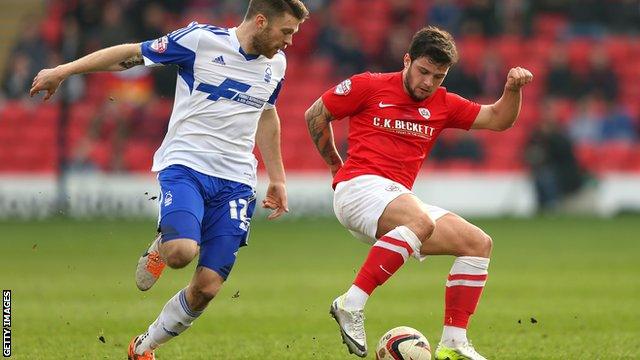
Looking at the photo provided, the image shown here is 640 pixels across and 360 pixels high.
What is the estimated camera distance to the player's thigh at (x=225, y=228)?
7707 millimetres

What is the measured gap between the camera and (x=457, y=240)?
26.5 ft

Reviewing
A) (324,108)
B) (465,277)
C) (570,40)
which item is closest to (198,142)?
(324,108)

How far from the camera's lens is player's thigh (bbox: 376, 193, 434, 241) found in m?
7.93

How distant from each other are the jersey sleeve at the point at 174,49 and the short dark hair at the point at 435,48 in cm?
148

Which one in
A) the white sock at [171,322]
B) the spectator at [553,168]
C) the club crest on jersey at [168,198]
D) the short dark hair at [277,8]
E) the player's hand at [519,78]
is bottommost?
the spectator at [553,168]

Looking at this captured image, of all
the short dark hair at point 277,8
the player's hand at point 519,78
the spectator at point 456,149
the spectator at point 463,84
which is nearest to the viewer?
the short dark hair at point 277,8

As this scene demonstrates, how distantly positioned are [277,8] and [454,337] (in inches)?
95.0

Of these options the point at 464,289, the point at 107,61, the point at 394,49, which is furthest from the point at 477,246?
the point at 394,49

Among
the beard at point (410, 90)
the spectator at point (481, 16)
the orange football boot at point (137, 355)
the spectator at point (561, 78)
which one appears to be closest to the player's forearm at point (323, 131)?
the beard at point (410, 90)

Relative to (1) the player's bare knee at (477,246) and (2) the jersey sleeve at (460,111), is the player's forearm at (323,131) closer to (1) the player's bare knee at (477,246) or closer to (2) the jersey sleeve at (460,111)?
(2) the jersey sleeve at (460,111)

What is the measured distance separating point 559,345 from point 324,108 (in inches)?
98.8

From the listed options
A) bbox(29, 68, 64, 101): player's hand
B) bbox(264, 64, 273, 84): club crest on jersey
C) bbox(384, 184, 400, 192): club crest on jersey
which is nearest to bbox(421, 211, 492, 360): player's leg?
bbox(384, 184, 400, 192): club crest on jersey
